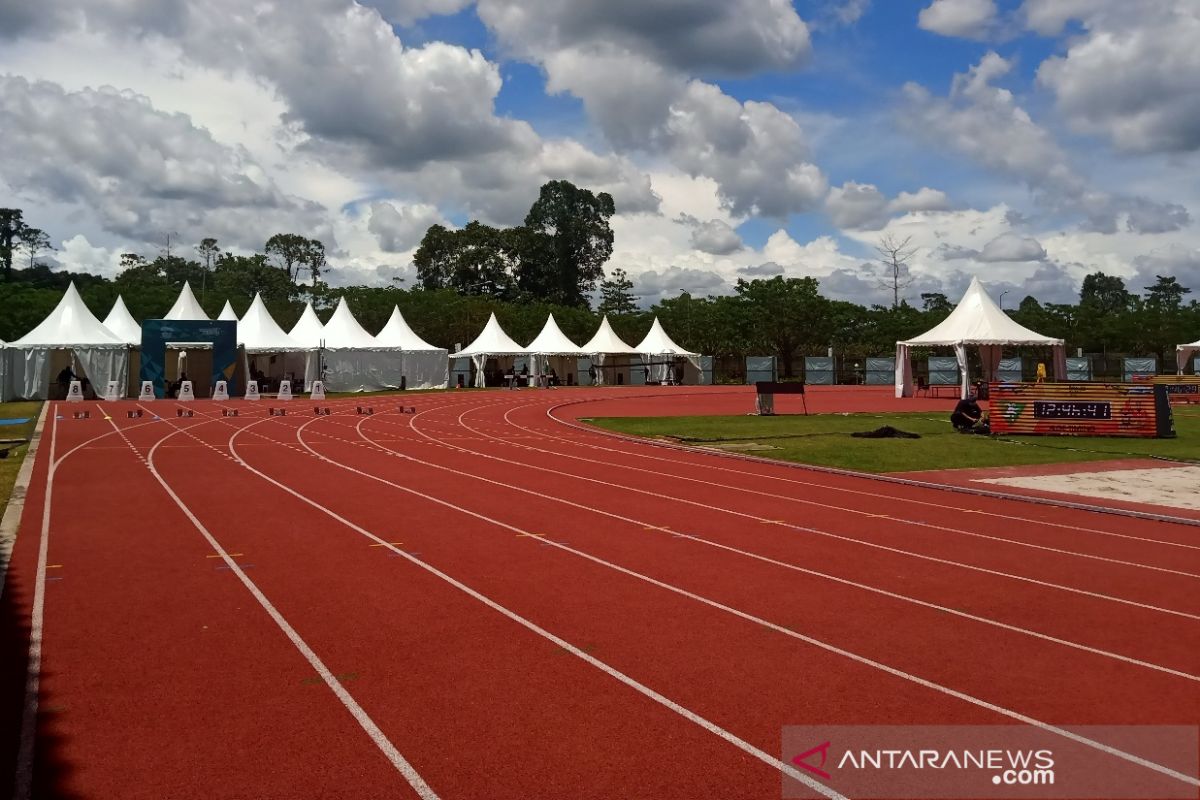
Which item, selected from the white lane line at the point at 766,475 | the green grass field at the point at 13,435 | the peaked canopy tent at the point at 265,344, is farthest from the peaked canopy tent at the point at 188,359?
the white lane line at the point at 766,475

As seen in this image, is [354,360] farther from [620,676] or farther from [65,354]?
[620,676]

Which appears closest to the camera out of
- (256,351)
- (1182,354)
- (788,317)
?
(256,351)

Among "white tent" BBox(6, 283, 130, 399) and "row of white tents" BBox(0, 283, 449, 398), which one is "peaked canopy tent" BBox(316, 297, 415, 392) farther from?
"white tent" BBox(6, 283, 130, 399)

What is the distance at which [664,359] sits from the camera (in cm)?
5944

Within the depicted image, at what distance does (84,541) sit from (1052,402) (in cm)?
2152

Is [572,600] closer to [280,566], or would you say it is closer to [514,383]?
[280,566]

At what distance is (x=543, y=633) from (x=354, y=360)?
4312 cm

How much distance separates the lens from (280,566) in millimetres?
8867

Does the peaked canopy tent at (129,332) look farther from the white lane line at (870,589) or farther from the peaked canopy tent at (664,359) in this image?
the white lane line at (870,589)

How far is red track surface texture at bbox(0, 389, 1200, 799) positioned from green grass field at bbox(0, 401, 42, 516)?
4.69ft

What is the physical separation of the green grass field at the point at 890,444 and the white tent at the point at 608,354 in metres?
27.7

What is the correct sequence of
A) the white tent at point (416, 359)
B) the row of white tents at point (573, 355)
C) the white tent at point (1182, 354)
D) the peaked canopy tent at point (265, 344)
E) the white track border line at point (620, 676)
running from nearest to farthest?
the white track border line at point (620, 676)
the peaked canopy tent at point (265, 344)
the white tent at point (1182, 354)
the white tent at point (416, 359)
the row of white tents at point (573, 355)

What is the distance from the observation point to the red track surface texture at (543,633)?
4.70 meters

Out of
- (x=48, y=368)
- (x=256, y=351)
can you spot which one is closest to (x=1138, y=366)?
(x=256, y=351)
